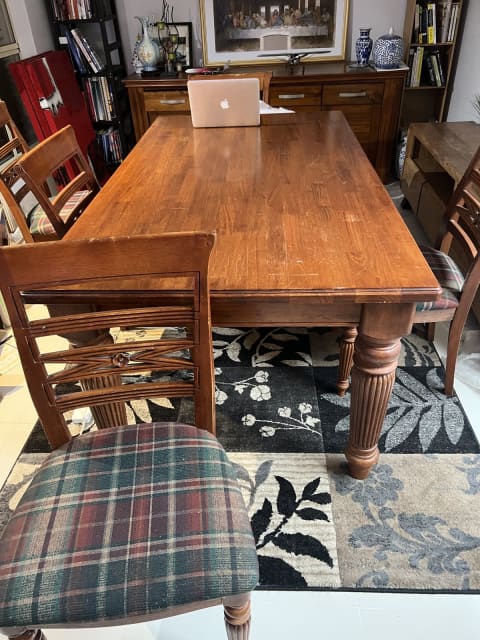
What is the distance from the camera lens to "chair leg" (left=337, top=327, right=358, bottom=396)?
170 cm

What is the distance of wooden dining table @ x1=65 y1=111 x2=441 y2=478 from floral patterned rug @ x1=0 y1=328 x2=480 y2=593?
15 cm

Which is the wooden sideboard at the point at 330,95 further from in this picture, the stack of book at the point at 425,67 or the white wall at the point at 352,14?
the white wall at the point at 352,14

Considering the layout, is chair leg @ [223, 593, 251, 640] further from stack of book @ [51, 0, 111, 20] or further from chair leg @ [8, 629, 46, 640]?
stack of book @ [51, 0, 111, 20]

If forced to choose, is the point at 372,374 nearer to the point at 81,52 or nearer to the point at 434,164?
the point at 434,164

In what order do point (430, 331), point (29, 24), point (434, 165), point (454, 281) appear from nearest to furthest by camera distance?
point (454, 281) < point (430, 331) < point (434, 165) < point (29, 24)

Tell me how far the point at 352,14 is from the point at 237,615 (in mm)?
3806

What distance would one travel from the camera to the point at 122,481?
3.26 ft

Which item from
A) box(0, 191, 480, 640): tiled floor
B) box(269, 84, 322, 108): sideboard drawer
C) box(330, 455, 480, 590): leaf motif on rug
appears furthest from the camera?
box(269, 84, 322, 108): sideboard drawer

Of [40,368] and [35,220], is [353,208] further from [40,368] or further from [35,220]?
[35,220]

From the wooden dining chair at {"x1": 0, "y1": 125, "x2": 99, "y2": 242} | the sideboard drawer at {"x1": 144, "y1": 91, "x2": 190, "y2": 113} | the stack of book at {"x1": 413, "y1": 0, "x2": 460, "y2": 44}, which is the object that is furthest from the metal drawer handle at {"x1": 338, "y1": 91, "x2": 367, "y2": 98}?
the wooden dining chair at {"x1": 0, "y1": 125, "x2": 99, "y2": 242}

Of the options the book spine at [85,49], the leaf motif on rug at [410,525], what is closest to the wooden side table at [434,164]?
the leaf motif on rug at [410,525]

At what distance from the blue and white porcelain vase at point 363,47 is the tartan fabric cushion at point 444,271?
218cm

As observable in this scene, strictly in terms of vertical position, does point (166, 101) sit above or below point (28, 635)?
above

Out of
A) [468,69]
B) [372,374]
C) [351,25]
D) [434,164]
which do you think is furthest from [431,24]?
[372,374]
